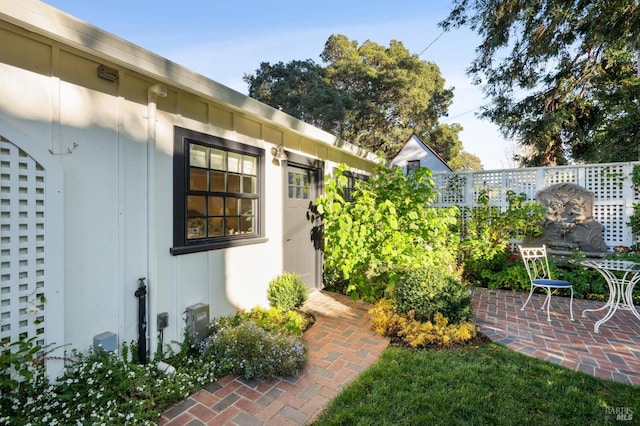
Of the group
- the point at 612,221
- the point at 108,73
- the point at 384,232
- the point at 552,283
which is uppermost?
the point at 108,73

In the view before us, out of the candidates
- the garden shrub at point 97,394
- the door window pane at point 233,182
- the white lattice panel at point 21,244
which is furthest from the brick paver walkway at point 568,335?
the white lattice panel at point 21,244

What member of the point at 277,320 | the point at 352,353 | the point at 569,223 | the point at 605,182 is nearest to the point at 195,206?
the point at 277,320

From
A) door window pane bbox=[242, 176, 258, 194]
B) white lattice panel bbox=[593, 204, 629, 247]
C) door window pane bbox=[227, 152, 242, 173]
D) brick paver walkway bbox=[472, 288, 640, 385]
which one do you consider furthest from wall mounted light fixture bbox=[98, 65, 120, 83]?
white lattice panel bbox=[593, 204, 629, 247]

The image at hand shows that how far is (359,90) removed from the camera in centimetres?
1614

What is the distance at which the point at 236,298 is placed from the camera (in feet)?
12.0

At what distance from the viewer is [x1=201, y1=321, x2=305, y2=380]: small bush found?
2619 millimetres

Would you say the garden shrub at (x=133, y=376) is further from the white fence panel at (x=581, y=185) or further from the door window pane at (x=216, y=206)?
the white fence panel at (x=581, y=185)

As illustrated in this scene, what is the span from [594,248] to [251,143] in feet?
21.9

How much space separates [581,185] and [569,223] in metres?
0.81

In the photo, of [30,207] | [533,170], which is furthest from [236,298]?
[533,170]

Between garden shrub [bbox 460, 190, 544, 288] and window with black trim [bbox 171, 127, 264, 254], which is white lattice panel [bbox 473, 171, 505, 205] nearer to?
garden shrub [bbox 460, 190, 544, 288]

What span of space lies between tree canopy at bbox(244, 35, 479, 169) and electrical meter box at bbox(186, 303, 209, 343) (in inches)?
533

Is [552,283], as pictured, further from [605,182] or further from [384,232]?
[605,182]

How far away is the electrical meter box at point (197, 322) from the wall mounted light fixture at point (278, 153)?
7.18ft
